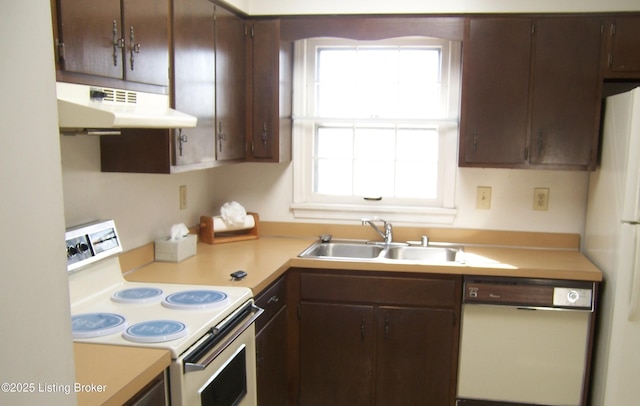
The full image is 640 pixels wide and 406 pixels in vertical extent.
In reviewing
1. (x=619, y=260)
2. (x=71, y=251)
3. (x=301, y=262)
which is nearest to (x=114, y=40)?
(x=71, y=251)

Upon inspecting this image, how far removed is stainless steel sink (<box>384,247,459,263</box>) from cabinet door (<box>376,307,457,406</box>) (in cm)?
41

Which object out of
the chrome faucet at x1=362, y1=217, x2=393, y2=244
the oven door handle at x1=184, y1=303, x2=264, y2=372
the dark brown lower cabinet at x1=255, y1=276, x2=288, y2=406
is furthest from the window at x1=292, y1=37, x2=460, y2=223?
the oven door handle at x1=184, y1=303, x2=264, y2=372

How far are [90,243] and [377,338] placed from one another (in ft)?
4.85

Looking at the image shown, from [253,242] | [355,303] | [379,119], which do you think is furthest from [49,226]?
[379,119]

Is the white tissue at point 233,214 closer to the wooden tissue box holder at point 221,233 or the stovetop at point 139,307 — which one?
the wooden tissue box holder at point 221,233

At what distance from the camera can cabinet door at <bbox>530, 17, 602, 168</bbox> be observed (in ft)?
8.96

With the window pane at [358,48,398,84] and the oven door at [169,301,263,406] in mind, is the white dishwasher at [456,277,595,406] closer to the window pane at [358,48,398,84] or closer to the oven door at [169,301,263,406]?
the oven door at [169,301,263,406]

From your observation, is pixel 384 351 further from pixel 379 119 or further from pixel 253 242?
pixel 379 119

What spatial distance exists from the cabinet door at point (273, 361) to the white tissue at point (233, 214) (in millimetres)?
634

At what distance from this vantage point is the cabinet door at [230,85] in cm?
269

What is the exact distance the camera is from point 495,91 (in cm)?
282

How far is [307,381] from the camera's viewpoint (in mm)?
2898

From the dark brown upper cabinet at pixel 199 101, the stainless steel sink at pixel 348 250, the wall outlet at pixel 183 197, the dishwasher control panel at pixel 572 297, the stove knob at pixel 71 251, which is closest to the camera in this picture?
the stove knob at pixel 71 251

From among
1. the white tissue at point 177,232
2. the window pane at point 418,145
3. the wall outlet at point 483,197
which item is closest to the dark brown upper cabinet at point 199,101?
the white tissue at point 177,232
